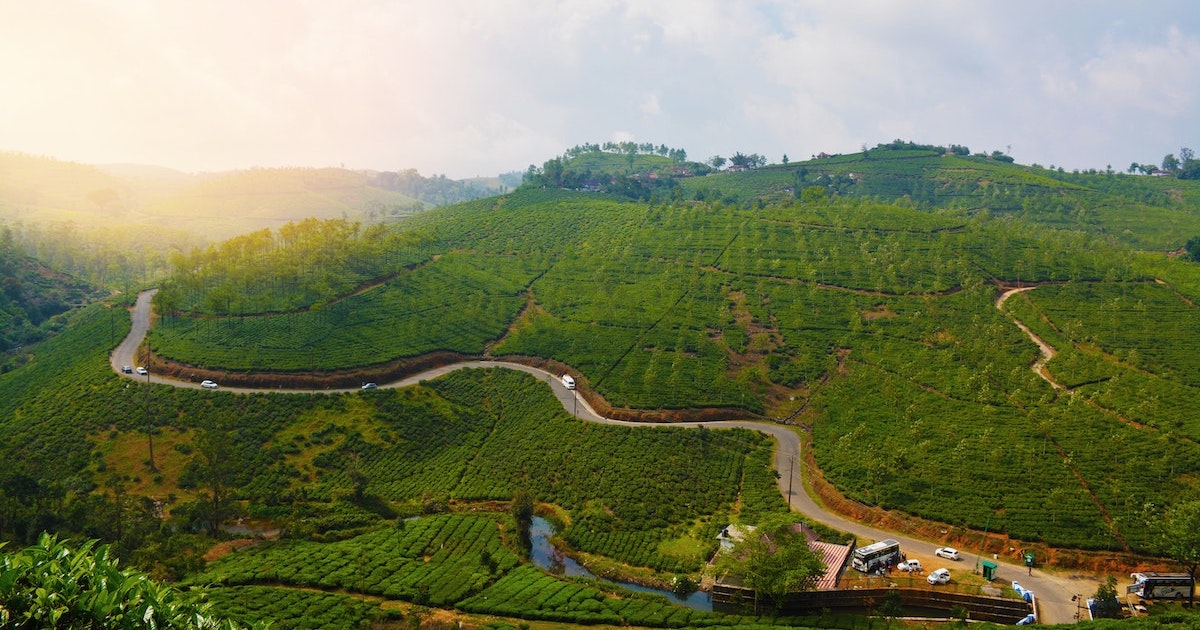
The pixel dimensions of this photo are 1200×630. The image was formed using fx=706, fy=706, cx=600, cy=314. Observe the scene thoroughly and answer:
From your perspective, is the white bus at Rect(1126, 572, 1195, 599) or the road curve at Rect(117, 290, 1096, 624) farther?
the road curve at Rect(117, 290, 1096, 624)

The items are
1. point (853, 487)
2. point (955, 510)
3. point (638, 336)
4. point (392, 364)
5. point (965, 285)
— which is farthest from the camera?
point (965, 285)

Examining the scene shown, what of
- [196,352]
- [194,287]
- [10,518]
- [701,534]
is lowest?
[701,534]

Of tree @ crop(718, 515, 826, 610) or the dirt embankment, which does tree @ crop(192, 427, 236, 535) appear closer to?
Answer: tree @ crop(718, 515, 826, 610)

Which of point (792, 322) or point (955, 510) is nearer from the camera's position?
point (955, 510)

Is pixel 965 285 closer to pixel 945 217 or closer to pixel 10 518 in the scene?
pixel 945 217

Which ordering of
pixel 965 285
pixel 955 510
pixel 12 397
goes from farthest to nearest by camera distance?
1. pixel 965 285
2. pixel 12 397
3. pixel 955 510

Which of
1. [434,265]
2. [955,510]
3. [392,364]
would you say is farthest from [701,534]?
[434,265]

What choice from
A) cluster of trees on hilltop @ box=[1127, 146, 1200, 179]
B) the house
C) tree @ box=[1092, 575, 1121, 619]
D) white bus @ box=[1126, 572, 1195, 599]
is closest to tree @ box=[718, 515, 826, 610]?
the house
